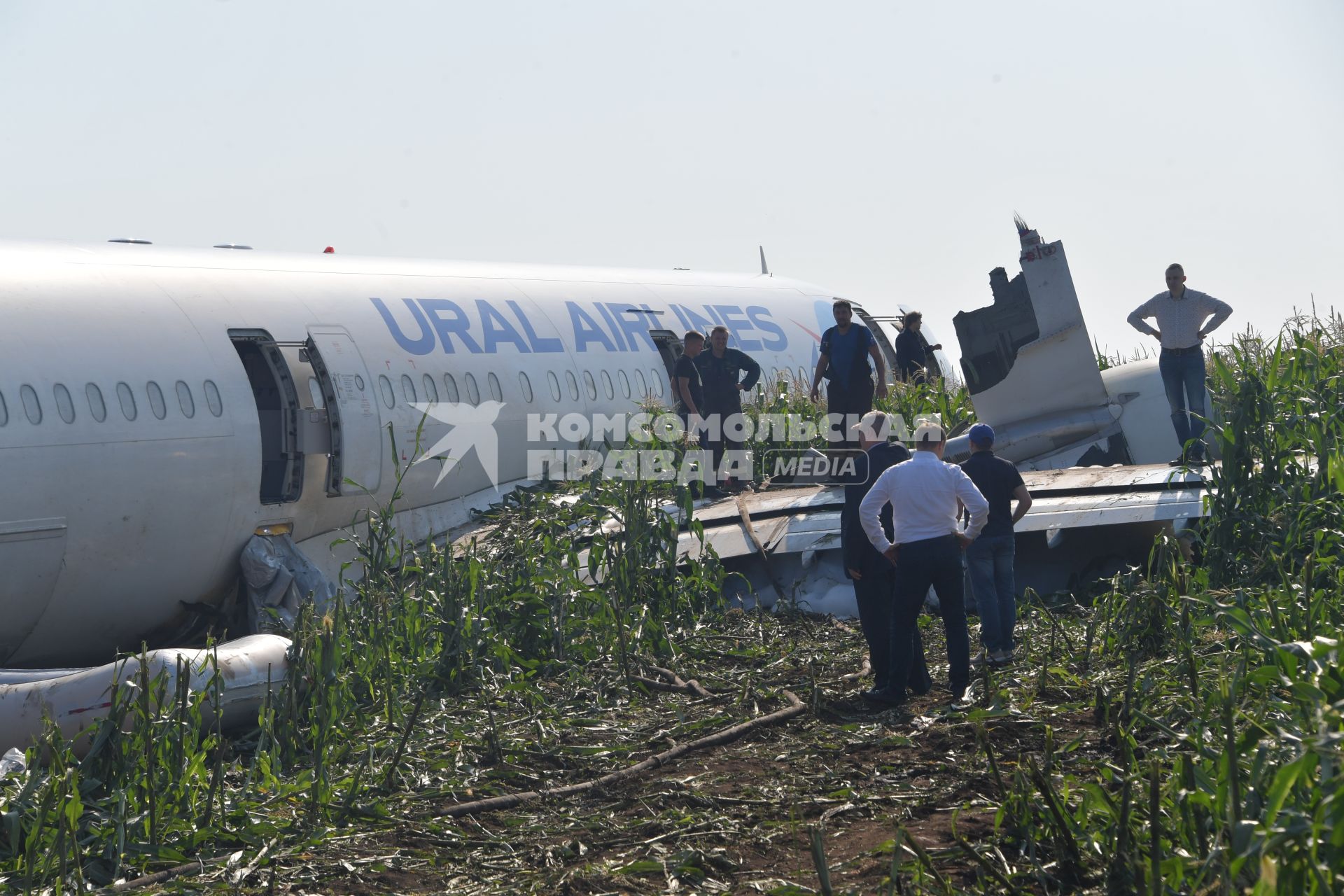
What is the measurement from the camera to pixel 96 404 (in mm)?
11352

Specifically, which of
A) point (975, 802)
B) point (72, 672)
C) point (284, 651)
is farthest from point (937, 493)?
point (72, 672)

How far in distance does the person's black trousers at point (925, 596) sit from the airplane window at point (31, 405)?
6463 mm

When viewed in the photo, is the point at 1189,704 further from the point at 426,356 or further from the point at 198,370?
the point at 426,356

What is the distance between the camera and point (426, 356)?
14812 mm

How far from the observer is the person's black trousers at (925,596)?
8711 mm

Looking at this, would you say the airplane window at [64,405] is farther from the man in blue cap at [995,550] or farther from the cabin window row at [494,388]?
the man in blue cap at [995,550]

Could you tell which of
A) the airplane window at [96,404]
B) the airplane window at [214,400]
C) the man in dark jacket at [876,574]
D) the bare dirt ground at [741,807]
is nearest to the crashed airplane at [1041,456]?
the man in dark jacket at [876,574]

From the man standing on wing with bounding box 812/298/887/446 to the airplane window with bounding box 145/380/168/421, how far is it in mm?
5704

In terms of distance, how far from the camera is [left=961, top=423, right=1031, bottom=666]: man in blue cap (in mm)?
9711

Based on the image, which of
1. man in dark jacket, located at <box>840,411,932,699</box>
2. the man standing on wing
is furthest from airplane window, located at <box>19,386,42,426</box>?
the man standing on wing

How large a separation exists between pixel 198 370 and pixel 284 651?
3741 millimetres

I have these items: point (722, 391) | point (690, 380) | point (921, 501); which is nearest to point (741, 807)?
point (921, 501)

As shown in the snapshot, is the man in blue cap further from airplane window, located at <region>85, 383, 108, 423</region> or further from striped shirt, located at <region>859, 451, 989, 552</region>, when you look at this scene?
airplane window, located at <region>85, 383, 108, 423</region>

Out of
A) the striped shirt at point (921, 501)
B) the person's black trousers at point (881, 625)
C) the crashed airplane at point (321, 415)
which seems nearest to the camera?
the striped shirt at point (921, 501)
